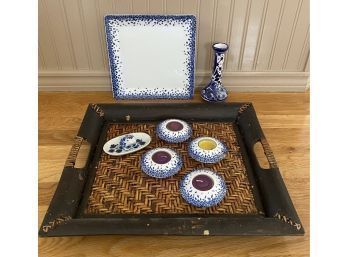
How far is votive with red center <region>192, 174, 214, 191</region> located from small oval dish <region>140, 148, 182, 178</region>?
7cm

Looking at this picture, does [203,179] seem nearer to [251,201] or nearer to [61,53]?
[251,201]

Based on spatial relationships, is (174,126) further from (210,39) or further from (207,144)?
(210,39)

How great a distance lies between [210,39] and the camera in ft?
3.88

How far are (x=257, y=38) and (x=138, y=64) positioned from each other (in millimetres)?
456

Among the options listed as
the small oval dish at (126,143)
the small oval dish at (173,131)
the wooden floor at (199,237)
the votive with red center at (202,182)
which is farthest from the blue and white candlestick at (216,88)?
the votive with red center at (202,182)

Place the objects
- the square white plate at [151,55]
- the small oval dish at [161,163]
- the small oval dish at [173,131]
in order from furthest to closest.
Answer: the square white plate at [151,55], the small oval dish at [173,131], the small oval dish at [161,163]

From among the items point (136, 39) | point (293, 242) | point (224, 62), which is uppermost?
point (136, 39)

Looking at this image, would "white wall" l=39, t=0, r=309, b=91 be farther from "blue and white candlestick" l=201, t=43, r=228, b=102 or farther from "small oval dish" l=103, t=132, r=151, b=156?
"small oval dish" l=103, t=132, r=151, b=156

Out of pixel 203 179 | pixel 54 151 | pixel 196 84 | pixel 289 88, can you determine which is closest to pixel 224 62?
pixel 196 84

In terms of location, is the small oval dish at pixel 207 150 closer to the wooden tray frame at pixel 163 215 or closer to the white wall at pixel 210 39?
the wooden tray frame at pixel 163 215

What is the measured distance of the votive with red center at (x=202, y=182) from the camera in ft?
2.65

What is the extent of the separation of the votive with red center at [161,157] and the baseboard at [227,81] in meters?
0.47
